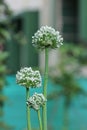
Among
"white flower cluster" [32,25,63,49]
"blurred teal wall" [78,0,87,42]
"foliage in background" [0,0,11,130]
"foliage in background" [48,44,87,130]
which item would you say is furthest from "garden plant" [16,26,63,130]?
"blurred teal wall" [78,0,87,42]

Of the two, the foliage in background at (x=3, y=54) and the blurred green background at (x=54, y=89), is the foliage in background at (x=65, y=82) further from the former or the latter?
the foliage in background at (x=3, y=54)

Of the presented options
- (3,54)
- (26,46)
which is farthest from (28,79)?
(26,46)

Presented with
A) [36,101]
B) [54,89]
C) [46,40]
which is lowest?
[54,89]

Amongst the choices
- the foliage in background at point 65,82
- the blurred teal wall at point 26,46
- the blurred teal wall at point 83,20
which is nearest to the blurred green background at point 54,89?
A: the foliage in background at point 65,82

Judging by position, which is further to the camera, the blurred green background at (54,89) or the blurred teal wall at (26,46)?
the blurred teal wall at (26,46)

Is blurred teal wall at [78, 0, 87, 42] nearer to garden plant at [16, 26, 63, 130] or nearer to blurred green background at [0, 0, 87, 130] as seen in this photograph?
blurred green background at [0, 0, 87, 130]

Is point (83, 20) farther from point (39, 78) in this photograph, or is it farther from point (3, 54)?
point (39, 78)

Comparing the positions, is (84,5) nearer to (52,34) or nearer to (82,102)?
(82,102)

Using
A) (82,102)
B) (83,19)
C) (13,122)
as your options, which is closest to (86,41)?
(83,19)
